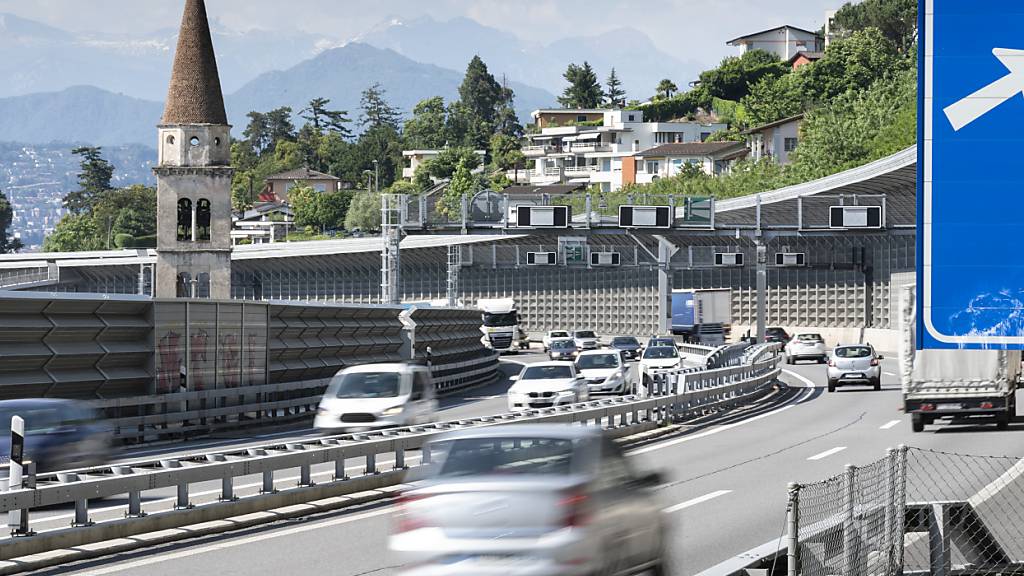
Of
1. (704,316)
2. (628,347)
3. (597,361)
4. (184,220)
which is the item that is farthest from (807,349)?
(184,220)

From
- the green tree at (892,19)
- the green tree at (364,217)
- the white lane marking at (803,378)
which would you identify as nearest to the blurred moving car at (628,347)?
the white lane marking at (803,378)

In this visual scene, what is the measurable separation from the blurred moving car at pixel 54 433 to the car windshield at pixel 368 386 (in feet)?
29.5

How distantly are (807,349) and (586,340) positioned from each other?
17529 millimetres

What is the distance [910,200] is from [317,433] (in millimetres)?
62327

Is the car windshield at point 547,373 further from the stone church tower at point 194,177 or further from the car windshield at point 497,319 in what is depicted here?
the car windshield at point 497,319

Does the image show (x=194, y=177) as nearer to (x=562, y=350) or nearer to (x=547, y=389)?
(x=562, y=350)

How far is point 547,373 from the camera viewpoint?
40.3 metres

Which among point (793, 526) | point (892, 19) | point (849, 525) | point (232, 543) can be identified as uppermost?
point (892, 19)

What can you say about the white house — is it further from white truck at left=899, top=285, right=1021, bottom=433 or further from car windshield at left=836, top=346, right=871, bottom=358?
white truck at left=899, top=285, right=1021, bottom=433

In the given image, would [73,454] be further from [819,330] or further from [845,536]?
[819,330]

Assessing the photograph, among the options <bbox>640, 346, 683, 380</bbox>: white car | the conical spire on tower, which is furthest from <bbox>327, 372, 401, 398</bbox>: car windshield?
the conical spire on tower

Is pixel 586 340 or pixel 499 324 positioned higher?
pixel 499 324

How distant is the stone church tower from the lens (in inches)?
3238

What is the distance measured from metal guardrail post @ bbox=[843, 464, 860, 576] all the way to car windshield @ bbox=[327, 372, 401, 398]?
68.1 ft
